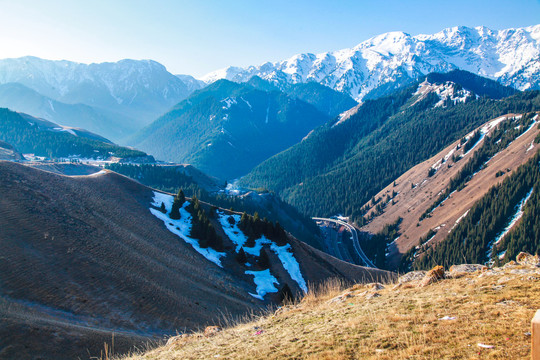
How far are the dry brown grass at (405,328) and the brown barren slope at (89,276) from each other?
289 centimetres

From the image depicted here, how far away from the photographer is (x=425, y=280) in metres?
17.5

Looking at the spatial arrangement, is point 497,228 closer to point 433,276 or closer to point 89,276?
point 433,276

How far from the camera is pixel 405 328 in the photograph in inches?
444

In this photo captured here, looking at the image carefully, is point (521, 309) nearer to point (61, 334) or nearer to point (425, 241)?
point (61, 334)

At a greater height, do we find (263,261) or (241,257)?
(241,257)

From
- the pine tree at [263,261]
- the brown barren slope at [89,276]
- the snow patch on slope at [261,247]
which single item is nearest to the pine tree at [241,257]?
the brown barren slope at [89,276]

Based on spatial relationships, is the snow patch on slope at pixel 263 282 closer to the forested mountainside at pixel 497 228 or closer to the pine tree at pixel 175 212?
the pine tree at pixel 175 212

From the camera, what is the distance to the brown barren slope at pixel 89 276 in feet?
66.2

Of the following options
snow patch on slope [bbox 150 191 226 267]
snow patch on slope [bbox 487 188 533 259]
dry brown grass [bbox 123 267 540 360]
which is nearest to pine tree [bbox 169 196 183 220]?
snow patch on slope [bbox 150 191 226 267]

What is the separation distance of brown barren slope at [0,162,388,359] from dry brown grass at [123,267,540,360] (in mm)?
2890

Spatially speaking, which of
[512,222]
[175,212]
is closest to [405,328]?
[175,212]

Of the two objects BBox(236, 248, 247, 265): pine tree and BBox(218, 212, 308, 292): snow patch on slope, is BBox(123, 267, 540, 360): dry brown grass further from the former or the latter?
BBox(218, 212, 308, 292): snow patch on slope

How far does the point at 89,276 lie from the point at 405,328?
2852 centimetres

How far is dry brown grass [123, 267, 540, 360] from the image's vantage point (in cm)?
938
